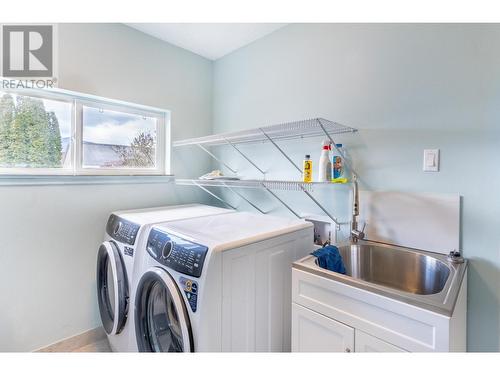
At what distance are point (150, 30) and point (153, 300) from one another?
2225mm

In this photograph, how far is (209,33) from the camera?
2256 mm

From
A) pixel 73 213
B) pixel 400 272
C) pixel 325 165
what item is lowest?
pixel 400 272

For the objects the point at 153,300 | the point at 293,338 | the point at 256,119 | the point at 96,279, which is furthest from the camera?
the point at 256,119

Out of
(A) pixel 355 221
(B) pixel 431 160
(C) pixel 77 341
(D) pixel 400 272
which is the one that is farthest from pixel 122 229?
(B) pixel 431 160

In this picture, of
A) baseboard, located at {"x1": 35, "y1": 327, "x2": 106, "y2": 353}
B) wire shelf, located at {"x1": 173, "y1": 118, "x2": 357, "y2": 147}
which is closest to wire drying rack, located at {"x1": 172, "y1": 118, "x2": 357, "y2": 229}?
wire shelf, located at {"x1": 173, "y1": 118, "x2": 357, "y2": 147}

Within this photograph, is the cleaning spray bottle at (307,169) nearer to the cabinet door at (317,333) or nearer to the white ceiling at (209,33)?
the cabinet door at (317,333)

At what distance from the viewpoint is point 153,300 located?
1.51 m

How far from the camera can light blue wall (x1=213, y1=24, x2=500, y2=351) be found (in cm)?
126

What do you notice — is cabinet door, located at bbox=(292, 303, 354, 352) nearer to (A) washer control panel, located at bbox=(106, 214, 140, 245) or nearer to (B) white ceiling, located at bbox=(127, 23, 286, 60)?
(A) washer control panel, located at bbox=(106, 214, 140, 245)

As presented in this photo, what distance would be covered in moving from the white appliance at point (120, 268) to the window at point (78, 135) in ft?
1.82

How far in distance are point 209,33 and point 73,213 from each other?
6.30 ft

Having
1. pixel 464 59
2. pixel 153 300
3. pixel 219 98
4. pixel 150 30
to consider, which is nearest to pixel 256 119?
pixel 219 98

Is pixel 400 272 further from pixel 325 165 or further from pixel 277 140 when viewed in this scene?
pixel 277 140
